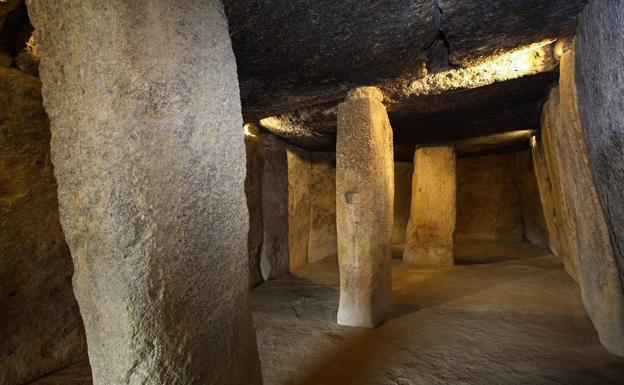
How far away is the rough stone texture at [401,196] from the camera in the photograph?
26.5 feet

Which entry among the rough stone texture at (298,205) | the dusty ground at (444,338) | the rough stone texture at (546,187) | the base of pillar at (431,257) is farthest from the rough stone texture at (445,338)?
the rough stone texture at (298,205)

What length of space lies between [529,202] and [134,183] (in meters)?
8.54

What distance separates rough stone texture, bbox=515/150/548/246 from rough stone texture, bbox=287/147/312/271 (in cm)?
485

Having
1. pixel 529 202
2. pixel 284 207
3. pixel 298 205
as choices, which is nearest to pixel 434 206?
pixel 298 205

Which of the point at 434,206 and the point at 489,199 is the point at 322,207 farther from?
the point at 489,199

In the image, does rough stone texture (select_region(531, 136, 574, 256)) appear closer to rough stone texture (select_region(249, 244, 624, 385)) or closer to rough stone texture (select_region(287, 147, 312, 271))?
rough stone texture (select_region(249, 244, 624, 385))

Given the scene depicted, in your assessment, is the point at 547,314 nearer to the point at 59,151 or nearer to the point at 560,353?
the point at 560,353

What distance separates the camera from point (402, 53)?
2.25m

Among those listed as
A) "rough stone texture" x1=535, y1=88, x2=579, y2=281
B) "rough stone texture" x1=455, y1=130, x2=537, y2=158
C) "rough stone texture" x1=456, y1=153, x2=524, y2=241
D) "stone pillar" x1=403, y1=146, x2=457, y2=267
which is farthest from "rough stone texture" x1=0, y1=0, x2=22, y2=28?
"rough stone texture" x1=456, y1=153, x2=524, y2=241

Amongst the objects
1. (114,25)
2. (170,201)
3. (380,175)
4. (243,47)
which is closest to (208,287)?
(170,201)

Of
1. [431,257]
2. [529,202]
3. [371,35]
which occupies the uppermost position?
[371,35]

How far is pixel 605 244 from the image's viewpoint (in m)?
2.20

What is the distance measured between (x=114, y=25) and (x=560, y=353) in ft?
10.2

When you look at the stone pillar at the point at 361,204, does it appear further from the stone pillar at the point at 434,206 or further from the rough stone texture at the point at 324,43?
the stone pillar at the point at 434,206
